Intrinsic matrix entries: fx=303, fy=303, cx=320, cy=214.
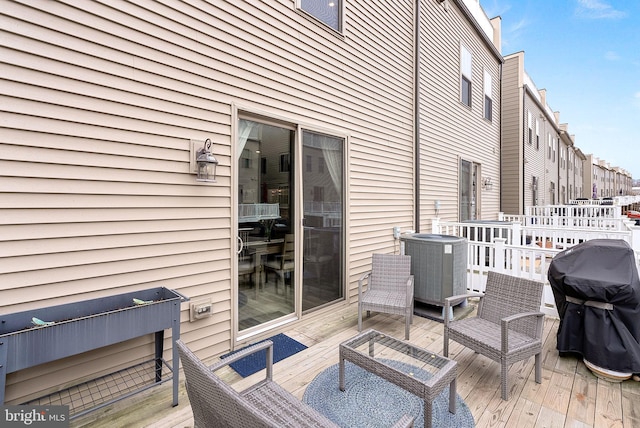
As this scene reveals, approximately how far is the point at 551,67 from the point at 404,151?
3158 centimetres

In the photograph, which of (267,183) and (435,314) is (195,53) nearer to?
(267,183)

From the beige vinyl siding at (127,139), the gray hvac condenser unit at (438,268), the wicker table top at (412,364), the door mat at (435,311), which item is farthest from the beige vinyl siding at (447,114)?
the wicker table top at (412,364)

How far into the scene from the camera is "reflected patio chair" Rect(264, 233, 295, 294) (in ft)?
11.9

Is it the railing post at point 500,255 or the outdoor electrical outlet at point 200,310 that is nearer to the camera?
the outdoor electrical outlet at point 200,310

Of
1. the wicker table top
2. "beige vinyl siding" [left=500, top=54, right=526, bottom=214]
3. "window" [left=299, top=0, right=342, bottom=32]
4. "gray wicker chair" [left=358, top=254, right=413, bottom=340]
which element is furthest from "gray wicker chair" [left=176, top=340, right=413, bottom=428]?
"beige vinyl siding" [left=500, top=54, right=526, bottom=214]

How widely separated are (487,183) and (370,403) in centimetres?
815

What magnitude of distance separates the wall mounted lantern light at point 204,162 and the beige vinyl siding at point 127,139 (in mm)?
81

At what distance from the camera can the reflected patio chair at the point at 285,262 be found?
143 inches

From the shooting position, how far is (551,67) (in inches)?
1074

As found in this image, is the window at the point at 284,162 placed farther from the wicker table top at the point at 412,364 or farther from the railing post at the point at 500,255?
the railing post at the point at 500,255

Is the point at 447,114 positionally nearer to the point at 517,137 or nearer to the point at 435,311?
the point at 435,311

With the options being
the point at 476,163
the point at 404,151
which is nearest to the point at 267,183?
the point at 404,151

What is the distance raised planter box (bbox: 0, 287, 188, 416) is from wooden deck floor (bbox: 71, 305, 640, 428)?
8.7 inches

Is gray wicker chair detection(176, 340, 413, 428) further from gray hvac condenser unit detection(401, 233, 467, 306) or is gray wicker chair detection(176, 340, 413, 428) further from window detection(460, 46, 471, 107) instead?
window detection(460, 46, 471, 107)
